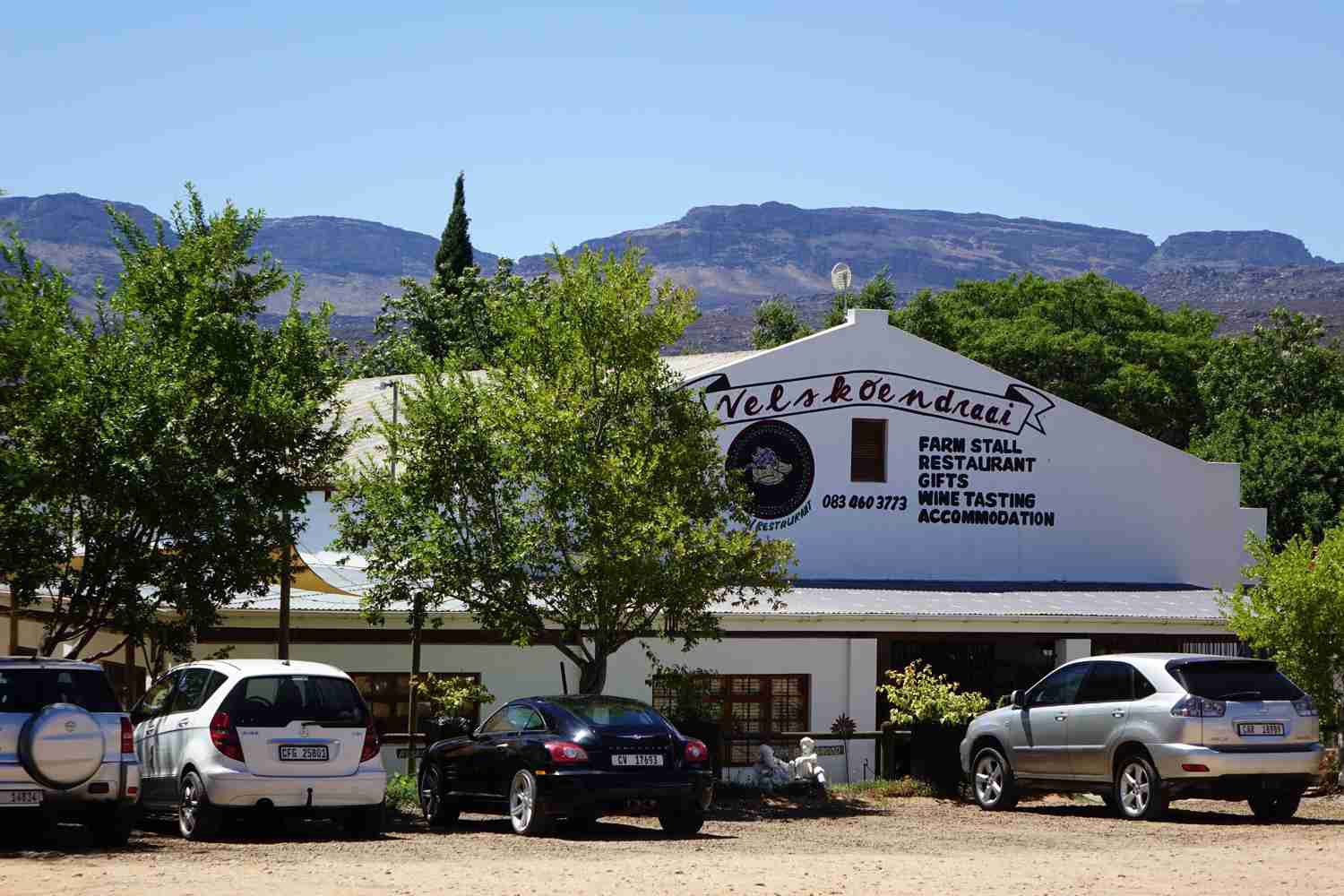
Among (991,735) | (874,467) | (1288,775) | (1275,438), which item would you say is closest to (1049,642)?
(874,467)

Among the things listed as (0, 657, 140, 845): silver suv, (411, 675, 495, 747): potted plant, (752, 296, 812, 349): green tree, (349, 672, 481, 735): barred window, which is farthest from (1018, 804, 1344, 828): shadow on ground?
(752, 296, 812, 349): green tree

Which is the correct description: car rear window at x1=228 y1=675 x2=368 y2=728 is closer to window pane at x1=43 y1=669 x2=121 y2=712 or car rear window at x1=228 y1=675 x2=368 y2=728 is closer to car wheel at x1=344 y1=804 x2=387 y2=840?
car wheel at x1=344 y1=804 x2=387 y2=840

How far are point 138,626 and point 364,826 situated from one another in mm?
4915

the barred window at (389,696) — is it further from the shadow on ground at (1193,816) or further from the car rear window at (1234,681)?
the car rear window at (1234,681)

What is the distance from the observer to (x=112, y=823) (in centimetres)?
1460

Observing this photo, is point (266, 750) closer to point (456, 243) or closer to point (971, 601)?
point (971, 601)

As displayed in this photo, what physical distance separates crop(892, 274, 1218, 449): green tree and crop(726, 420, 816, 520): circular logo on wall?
3789 cm

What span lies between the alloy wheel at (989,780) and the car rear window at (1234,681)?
9.88 ft

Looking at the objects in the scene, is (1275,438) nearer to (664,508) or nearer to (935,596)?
(935,596)

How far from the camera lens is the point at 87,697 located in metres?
14.8

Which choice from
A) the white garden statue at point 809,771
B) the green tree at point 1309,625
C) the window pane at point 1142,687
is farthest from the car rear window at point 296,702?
the green tree at point 1309,625

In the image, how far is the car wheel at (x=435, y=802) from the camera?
1777cm

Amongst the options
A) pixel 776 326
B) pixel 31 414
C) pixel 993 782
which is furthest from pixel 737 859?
pixel 776 326

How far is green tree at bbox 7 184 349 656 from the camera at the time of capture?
18906 mm
